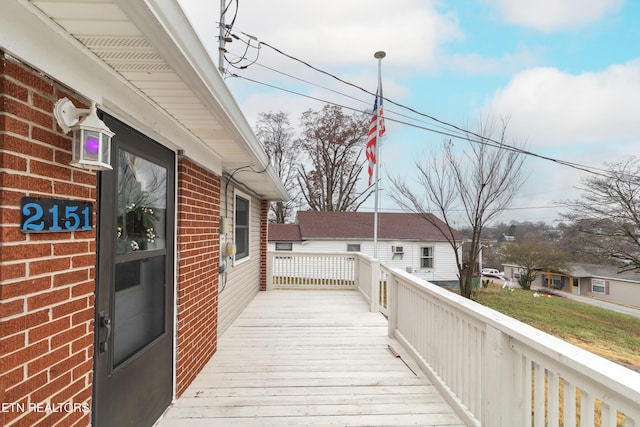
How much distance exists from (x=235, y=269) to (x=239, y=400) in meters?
2.44

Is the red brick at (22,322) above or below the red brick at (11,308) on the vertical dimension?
below

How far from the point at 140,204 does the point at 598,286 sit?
123 ft

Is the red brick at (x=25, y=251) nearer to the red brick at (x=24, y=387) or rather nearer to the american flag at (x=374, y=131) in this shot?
the red brick at (x=24, y=387)

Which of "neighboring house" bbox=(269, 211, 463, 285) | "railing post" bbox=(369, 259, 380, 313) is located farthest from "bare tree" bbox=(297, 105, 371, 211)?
"railing post" bbox=(369, 259, 380, 313)

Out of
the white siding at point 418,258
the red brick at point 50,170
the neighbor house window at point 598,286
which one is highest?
the red brick at point 50,170

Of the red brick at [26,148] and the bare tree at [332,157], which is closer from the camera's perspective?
the red brick at [26,148]

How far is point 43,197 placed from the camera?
1.26 meters

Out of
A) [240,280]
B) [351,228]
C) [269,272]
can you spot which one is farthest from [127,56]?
[351,228]

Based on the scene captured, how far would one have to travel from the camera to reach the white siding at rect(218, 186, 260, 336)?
4.20 m

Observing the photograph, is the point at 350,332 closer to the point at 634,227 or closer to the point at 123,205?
the point at 123,205

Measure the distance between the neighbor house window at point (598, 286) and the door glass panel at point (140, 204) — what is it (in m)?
36.7

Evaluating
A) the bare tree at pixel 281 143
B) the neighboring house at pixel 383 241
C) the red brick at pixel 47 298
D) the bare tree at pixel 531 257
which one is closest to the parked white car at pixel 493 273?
the bare tree at pixel 531 257

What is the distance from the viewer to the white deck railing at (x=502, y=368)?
1.18 m

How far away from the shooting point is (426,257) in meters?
16.8
